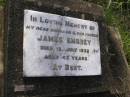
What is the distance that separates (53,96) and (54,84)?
0.12m

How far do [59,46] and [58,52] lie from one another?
7cm

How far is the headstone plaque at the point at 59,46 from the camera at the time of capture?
10.6ft

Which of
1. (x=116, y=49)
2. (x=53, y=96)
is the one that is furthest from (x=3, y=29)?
(x=116, y=49)

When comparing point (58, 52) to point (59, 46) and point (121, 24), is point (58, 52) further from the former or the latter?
point (121, 24)

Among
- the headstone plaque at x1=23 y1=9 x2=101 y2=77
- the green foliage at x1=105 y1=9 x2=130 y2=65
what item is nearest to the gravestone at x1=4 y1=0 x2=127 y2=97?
the headstone plaque at x1=23 y1=9 x2=101 y2=77

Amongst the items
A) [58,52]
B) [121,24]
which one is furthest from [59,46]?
[121,24]

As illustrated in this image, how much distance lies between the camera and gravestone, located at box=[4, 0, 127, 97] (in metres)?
3.16

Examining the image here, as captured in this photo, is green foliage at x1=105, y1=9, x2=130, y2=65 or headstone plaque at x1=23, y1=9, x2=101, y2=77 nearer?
headstone plaque at x1=23, y1=9, x2=101, y2=77

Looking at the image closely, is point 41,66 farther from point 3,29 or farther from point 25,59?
point 3,29

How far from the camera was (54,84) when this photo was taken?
3375mm

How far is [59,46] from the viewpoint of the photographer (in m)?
3.46

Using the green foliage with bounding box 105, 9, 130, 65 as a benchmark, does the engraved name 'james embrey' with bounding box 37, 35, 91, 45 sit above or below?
below

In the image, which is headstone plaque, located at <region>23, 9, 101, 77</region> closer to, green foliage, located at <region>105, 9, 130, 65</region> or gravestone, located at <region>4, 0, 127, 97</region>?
gravestone, located at <region>4, 0, 127, 97</region>

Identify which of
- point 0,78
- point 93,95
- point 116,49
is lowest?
point 93,95
